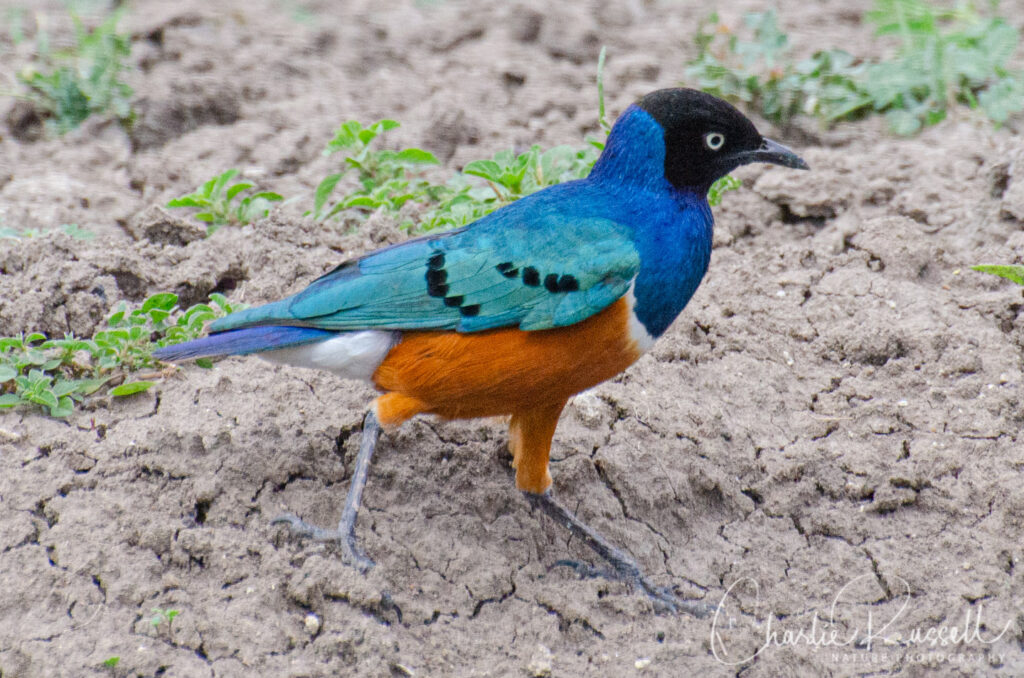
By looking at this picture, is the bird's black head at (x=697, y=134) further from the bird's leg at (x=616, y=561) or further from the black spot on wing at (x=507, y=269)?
the bird's leg at (x=616, y=561)

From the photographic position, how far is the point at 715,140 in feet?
13.8

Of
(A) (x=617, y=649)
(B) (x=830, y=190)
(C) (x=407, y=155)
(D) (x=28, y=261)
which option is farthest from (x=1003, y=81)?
(D) (x=28, y=261)

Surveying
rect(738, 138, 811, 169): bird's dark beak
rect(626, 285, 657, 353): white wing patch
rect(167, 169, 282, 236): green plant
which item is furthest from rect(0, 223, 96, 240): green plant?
rect(738, 138, 811, 169): bird's dark beak

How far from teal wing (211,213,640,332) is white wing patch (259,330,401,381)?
0.13 ft

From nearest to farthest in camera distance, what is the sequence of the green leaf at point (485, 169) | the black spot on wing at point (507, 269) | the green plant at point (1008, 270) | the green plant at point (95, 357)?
the black spot on wing at point (507, 269) → the green plant at point (95, 357) → the green plant at point (1008, 270) → the green leaf at point (485, 169)

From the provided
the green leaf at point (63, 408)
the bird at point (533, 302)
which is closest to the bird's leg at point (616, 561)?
the bird at point (533, 302)

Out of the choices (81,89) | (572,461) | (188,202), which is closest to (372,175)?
(188,202)

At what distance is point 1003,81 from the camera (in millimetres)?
6680

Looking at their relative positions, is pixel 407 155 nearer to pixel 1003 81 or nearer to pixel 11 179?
pixel 11 179

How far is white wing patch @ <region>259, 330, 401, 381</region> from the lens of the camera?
13.5ft

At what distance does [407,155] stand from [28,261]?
172 centimetres

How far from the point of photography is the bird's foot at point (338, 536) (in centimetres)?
393

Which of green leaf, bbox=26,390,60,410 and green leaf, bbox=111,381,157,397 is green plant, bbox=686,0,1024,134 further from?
green leaf, bbox=26,390,60,410

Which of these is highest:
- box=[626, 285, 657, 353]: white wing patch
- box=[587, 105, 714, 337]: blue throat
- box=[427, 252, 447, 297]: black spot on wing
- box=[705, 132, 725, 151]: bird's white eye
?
box=[705, 132, 725, 151]: bird's white eye
